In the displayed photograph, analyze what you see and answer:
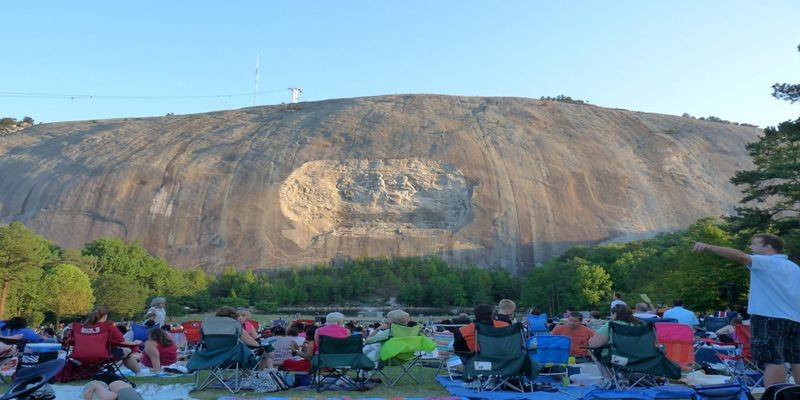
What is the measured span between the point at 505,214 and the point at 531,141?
38.6ft

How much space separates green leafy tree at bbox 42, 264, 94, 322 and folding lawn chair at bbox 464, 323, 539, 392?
149 feet

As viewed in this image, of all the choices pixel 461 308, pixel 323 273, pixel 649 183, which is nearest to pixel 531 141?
pixel 649 183

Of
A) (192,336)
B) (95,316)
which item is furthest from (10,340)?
(192,336)

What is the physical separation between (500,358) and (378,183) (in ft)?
230

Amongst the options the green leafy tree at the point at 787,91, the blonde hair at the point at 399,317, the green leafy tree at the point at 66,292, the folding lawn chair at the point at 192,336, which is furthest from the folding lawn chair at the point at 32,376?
the green leafy tree at the point at 66,292

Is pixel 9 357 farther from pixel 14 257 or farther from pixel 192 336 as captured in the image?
pixel 14 257

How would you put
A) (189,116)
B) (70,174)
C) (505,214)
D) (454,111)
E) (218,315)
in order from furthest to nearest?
(189,116)
(454,111)
(70,174)
(505,214)
(218,315)

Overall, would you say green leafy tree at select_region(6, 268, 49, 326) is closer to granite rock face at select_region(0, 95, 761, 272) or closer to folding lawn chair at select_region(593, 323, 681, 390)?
granite rock face at select_region(0, 95, 761, 272)

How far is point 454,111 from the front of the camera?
84.9m

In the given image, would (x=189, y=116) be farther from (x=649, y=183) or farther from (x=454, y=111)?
(x=649, y=183)

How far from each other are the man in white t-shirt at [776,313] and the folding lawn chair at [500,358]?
2799 mm

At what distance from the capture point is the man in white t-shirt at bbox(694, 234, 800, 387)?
20.5ft

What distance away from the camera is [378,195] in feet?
255

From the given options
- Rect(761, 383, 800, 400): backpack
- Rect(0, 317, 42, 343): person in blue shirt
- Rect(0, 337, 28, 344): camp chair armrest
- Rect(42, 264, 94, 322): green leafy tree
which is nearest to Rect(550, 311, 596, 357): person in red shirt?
Rect(761, 383, 800, 400): backpack
